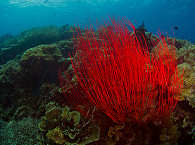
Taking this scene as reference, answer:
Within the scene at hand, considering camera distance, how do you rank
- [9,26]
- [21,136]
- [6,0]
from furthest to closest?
[9,26]
[6,0]
[21,136]

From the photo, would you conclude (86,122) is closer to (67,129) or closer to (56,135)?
(67,129)

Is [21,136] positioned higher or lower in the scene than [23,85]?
lower

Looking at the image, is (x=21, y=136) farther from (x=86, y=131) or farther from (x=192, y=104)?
(x=192, y=104)

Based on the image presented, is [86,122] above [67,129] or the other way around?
above

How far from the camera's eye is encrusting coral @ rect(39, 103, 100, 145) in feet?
6.63

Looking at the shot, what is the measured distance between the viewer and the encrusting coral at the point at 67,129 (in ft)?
→ 6.63

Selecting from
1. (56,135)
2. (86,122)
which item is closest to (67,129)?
(56,135)

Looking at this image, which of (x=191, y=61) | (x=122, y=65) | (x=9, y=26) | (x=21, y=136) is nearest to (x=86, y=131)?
(x=122, y=65)

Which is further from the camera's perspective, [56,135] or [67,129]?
[67,129]

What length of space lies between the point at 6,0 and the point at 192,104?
53.2 metres

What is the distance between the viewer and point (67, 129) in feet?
7.22

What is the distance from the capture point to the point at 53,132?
6.75ft

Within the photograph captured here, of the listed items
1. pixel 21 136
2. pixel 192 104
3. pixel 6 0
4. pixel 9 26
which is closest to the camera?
pixel 192 104

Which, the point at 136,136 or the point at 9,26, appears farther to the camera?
the point at 9,26
